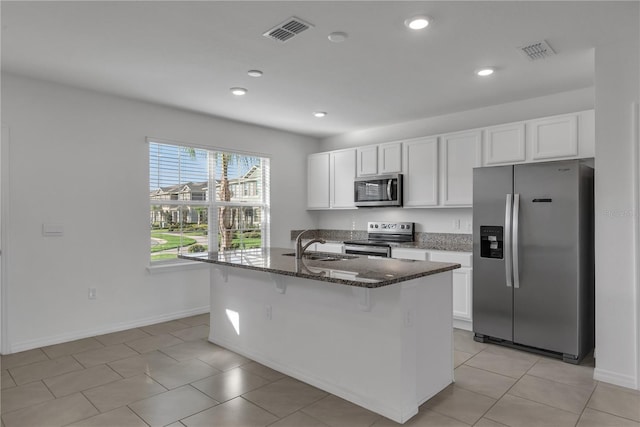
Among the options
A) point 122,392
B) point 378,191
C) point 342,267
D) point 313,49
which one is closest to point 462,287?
point 378,191

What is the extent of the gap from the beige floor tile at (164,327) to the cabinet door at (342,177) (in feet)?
8.94

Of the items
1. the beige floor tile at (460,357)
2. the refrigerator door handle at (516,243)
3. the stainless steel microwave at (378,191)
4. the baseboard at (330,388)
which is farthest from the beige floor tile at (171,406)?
the stainless steel microwave at (378,191)

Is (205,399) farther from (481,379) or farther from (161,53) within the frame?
(161,53)

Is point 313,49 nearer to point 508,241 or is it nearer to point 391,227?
point 508,241

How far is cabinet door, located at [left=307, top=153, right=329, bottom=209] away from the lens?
19.9ft

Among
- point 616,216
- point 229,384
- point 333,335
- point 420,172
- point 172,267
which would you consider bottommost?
point 229,384

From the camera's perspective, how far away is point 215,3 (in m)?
2.38

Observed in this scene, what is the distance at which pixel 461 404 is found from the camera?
Answer: 2.62 meters

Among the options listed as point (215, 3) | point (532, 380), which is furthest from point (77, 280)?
point (532, 380)

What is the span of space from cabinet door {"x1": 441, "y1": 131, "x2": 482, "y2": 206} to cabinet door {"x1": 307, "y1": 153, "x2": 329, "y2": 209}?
76.7 inches

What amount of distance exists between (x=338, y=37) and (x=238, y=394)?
2.64 m

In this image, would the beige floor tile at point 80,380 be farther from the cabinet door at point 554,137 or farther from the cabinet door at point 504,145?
the cabinet door at point 554,137

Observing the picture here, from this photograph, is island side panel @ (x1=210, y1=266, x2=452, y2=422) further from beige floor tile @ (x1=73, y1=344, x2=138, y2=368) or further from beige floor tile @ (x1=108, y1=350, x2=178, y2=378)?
beige floor tile @ (x1=73, y1=344, x2=138, y2=368)

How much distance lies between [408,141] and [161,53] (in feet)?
10.2
